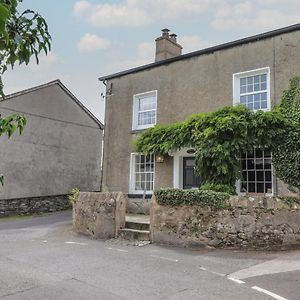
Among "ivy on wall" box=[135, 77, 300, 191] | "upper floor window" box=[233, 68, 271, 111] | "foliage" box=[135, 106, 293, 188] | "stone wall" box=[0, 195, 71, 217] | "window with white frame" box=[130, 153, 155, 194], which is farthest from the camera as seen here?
"stone wall" box=[0, 195, 71, 217]

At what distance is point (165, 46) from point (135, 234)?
A: 9911 millimetres

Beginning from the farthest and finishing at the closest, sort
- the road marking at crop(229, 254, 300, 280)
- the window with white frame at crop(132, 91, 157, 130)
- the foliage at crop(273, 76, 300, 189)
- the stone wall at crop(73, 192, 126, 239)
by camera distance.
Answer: the window with white frame at crop(132, 91, 157, 130) → the foliage at crop(273, 76, 300, 189) → the stone wall at crop(73, 192, 126, 239) → the road marking at crop(229, 254, 300, 280)

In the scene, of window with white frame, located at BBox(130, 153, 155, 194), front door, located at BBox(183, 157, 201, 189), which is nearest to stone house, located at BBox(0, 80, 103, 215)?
window with white frame, located at BBox(130, 153, 155, 194)

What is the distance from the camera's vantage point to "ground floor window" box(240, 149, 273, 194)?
44.6ft

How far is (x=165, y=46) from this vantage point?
58.5ft

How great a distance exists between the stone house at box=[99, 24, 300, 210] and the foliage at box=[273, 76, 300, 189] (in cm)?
41

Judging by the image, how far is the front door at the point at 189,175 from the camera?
1575 cm

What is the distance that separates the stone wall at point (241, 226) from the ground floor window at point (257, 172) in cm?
338

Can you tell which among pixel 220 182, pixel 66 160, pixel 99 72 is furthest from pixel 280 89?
pixel 66 160

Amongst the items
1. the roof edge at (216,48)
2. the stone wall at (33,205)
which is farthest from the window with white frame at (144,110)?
the stone wall at (33,205)

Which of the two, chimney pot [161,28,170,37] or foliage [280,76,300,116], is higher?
chimney pot [161,28,170,37]

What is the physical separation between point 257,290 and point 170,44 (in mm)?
14026

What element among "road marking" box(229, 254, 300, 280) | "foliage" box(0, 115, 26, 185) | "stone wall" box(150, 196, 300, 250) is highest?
"foliage" box(0, 115, 26, 185)

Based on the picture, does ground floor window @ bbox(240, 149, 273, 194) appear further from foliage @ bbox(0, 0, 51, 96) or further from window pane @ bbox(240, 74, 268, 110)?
foliage @ bbox(0, 0, 51, 96)
